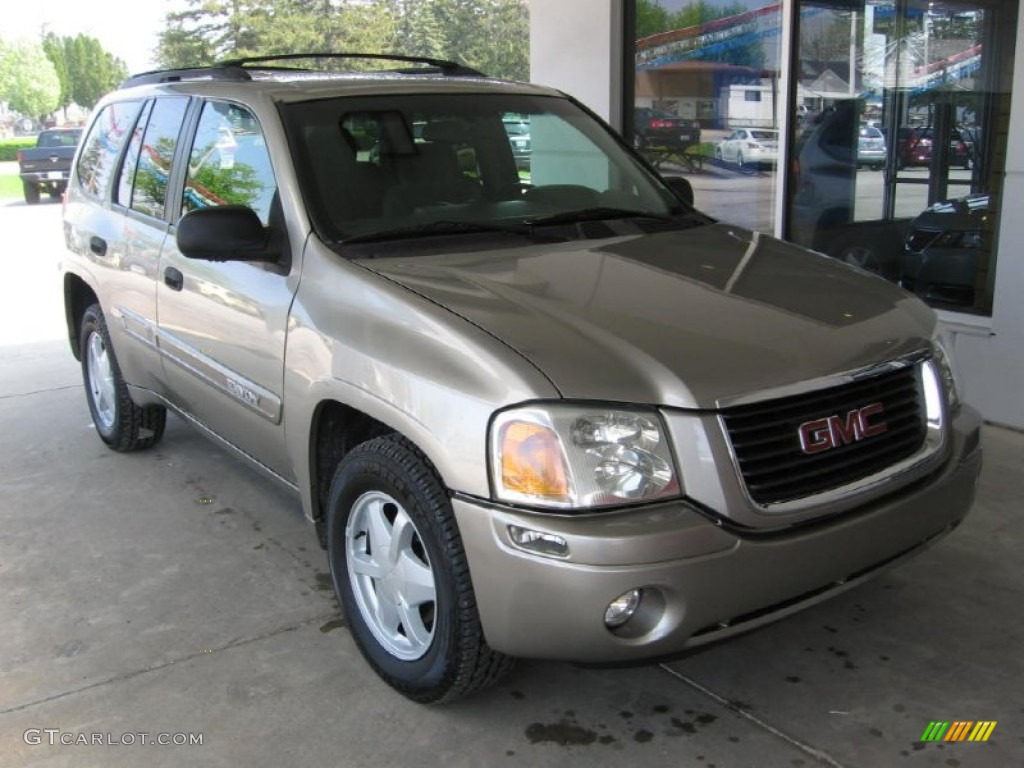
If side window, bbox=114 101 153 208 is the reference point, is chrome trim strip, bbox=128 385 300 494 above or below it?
below

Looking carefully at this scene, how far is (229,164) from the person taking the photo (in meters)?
3.86

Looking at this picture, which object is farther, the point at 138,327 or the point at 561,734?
the point at 138,327

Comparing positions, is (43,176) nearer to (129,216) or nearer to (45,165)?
(45,165)

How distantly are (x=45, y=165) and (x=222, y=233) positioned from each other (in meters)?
24.2

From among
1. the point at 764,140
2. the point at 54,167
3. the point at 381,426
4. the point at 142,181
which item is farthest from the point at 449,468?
the point at 54,167

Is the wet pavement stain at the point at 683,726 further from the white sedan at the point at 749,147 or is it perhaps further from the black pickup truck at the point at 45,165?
the black pickup truck at the point at 45,165

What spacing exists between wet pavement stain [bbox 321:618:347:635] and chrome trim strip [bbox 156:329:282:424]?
2.42ft

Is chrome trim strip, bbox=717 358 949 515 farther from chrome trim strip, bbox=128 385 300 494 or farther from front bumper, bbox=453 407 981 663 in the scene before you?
chrome trim strip, bbox=128 385 300 494

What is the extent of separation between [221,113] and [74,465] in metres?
2.31

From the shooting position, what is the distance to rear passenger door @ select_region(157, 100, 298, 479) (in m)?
3.43

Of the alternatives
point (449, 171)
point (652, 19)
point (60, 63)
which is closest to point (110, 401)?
point (449, 171)

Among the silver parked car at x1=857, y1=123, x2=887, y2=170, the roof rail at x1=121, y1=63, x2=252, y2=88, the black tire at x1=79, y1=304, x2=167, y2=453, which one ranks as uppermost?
the roof rail at x1=121, y1=63, x2=252, y2=88

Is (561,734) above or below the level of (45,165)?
below

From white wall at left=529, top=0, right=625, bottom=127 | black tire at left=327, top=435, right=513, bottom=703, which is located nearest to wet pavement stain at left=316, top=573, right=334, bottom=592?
black tire at left=327, top=435, right=513, bottom=703
